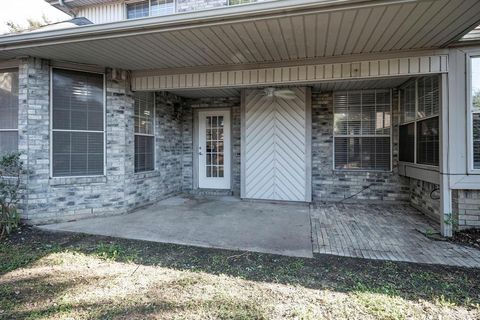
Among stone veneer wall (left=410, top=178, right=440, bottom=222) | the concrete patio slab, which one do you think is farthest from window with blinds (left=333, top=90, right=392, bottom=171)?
the concrete patio slab

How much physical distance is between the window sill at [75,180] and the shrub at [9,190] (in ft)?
1.58

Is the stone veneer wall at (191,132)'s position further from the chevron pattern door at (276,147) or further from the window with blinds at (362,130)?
the window with blinds at (362,130)

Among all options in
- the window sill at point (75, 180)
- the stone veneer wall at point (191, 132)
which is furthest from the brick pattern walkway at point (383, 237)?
the window sill at point (75, 180)

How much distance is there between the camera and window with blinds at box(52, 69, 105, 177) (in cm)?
463

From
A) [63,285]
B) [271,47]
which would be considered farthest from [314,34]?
[63,285]

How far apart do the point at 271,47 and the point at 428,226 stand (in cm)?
379

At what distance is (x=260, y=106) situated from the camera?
20.6ft

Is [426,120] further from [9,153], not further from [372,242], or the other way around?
[9,153]

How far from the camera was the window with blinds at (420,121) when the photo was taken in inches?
173

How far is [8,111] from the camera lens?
460 cm

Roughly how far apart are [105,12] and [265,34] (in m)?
6.07

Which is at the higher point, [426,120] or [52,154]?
[426,120]

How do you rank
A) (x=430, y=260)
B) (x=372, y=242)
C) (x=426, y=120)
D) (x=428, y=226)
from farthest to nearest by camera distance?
(x=426, y=120) → (x=428, y=226) → (x=372, y=242) → (x=430, y=260)

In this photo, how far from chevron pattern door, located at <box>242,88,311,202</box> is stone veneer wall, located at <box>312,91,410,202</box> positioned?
1.45ft
